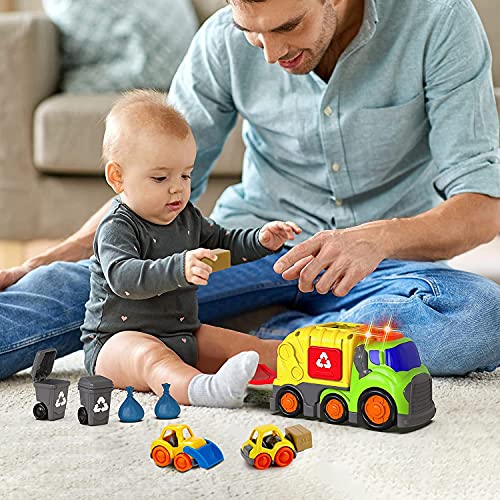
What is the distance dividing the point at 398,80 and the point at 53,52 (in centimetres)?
156

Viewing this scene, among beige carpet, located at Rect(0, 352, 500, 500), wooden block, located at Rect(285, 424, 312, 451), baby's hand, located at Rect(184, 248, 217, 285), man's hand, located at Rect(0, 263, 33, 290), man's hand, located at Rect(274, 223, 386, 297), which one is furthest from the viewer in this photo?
man's hand, located at Rect(0, 263, 33, 290)

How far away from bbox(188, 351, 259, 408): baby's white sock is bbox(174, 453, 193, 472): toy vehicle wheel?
208mm

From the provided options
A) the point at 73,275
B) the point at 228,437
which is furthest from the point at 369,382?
the point at 73,275

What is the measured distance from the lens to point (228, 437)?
4.32 ft

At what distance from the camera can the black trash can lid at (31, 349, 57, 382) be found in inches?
57.2

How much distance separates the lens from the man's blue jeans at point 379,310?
1625mm

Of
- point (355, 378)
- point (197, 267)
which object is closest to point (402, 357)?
point (355, 378)

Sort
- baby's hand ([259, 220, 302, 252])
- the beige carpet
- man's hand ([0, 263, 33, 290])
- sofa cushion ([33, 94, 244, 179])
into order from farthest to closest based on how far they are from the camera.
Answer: sofa cushion ([33, 94, 244, 179]) < man's hand ([0, 263, 33, 290]) < baby's hand ([259, 220, 302, 252]) < the beige carpet

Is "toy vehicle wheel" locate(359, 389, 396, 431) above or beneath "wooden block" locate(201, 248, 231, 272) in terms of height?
beneath

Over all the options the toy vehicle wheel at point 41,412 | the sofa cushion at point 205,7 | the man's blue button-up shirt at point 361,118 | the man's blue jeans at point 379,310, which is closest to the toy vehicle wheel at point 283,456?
the toy vehicle wheel at point 41,412

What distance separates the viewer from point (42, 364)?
4.78 feet

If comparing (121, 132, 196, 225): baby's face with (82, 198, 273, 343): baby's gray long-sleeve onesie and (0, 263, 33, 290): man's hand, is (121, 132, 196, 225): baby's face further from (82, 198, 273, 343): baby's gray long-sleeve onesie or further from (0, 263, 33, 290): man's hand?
(0, 263, 33, 290): man's hand

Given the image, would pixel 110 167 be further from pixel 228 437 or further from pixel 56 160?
pixel 56 160

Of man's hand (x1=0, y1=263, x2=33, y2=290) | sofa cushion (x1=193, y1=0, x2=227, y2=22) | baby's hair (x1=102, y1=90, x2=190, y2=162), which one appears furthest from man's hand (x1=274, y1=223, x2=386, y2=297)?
sofa cushion (x1=193, y1=0, x2=227, y2=22)
